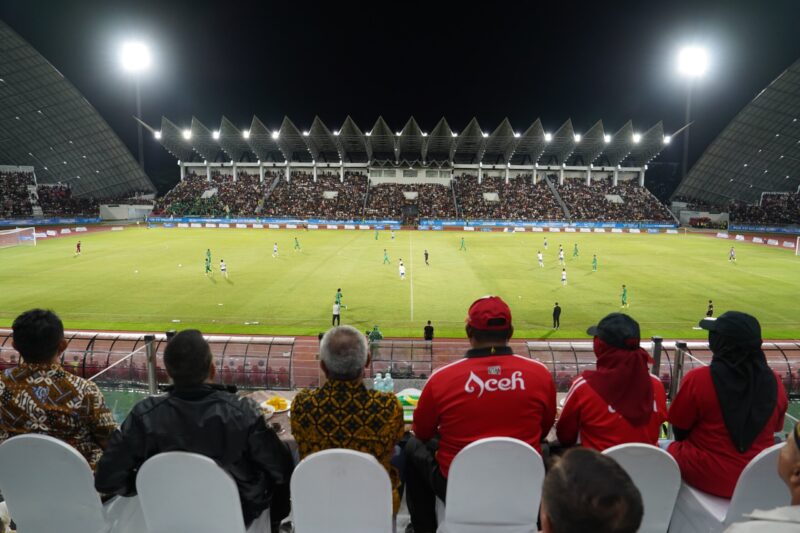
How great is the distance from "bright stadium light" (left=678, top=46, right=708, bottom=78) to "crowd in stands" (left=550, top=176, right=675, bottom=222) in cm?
2028

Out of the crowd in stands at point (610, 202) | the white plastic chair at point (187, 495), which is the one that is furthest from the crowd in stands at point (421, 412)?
the crowd in stands at point (610, 202)

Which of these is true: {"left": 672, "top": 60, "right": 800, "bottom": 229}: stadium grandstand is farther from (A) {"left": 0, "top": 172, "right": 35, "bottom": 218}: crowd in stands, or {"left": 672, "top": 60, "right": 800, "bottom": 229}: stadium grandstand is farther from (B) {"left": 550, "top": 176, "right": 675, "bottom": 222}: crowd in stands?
(A) {"left": 0, "top": 172, "right": 35, "bottom": 218}: crowd in stands

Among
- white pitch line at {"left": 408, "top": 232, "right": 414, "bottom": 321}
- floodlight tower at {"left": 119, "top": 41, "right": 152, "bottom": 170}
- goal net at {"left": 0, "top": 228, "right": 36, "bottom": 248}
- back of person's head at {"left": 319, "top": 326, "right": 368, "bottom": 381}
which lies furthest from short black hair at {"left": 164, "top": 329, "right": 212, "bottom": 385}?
floodlight tower at {"left": 119, "top": 41, "right": 152, "bottom": 170}

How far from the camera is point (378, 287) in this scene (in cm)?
2516

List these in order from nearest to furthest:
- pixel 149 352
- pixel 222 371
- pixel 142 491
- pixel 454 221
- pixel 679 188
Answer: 1. pixel 142 491
2. pixel 149 352
3. pixel 222 371
4. pixel 454 221
5. pixel 679 188

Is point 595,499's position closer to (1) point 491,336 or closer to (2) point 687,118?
(1) point 491,336

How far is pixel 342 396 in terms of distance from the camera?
139 inches

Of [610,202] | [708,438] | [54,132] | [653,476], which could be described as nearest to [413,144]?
[610,202]

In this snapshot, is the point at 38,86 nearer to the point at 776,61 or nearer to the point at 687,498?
the point at 687,498

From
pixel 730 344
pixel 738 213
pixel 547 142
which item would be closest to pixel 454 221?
pixel 547 142

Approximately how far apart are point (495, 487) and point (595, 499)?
71.7 inches

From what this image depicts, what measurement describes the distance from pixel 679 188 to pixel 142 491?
105311mm

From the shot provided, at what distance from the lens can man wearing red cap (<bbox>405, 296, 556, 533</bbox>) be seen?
3631 millimetres

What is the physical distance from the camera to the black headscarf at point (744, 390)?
3643 mm
